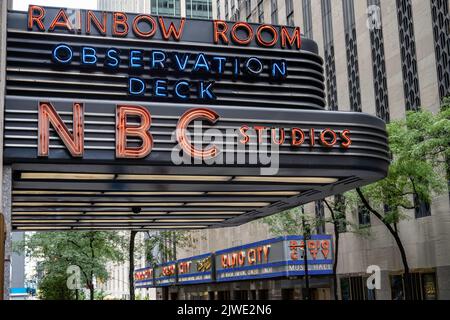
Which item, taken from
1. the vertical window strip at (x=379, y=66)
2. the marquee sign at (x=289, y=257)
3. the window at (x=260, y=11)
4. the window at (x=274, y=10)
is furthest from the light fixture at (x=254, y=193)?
the window at (x=260, y=11)

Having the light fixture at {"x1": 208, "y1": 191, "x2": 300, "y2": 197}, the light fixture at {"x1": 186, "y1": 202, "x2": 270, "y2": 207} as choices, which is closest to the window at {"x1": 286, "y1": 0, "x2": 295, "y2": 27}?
the light fixture at {"x1": 186, "y1": 202, "x2": 270, "y2": 207}

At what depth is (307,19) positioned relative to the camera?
59312 mm

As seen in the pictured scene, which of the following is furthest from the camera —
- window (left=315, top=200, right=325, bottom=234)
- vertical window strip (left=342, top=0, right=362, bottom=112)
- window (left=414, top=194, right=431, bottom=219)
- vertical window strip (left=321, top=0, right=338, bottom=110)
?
vertical window strip (left=321, top=0, right=338, bottom=110)

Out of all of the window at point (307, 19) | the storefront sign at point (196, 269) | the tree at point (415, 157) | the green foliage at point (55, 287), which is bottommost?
the green foliage at point (55, 287)

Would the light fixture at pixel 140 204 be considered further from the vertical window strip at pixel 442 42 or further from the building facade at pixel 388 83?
the vertical window strip at pixel 442 42

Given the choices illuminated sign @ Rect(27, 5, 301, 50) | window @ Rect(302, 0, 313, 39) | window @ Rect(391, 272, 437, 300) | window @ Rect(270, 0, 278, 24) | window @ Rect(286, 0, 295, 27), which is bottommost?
window @ Rect(391, 272, 437, 300)

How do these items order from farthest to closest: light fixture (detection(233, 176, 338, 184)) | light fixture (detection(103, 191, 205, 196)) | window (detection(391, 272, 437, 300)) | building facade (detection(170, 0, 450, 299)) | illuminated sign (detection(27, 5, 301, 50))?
window (detection(391, 272, 437, 300)) → building facade (detection(170, 0, 450, 299)) → light fixture (detection(103, 191, 205, 196)) → light fixture (detection(233, 176, 338, 184)) → illuminated sign (detection(27, 5, 301, 50))

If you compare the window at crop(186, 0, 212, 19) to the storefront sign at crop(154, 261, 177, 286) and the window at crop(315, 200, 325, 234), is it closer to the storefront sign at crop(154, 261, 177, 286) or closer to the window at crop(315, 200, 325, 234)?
the storefront sign at crop(154, 261, 177, 286)

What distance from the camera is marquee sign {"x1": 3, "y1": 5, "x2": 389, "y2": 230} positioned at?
56.2 feet

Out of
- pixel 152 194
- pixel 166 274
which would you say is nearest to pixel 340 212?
pixel 152 194

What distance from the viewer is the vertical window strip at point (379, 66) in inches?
1793

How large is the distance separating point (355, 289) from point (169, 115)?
3504 centimetres

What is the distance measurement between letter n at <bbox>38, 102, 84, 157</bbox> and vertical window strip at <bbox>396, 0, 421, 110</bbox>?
28.2 m

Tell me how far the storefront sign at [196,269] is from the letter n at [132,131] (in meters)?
48.1
